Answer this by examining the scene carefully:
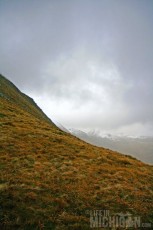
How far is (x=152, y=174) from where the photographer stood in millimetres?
31109

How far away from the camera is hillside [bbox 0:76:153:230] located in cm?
1892

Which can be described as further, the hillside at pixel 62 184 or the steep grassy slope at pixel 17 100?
the steep grassy slope at pixel 17 100

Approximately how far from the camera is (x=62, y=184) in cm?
2414

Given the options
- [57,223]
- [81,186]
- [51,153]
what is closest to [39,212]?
[57,223]

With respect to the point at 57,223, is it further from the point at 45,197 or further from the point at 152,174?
the point at 152,174

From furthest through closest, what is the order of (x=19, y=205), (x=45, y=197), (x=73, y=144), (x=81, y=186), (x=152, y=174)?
(x=73, y=144)
(x=152, y=174)
(x=81, y=186)
(x=45, y=197)
(x=19, y=205)

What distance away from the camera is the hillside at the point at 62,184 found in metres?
18.9

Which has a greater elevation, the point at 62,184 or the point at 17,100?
the point at 17,100

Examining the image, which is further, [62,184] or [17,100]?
[17,100]

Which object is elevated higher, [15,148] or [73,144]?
[73,144]

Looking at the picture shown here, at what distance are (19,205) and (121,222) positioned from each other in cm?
819

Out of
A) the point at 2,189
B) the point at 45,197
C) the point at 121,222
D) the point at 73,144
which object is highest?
the point at 73,144

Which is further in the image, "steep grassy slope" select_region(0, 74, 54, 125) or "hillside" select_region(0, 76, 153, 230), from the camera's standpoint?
"steep grassy slope" select_region(0, 74, 54, 125)

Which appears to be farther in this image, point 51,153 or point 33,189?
point 51,153
